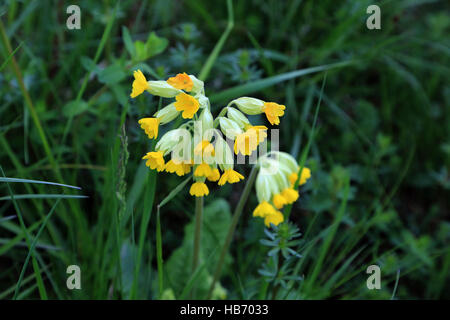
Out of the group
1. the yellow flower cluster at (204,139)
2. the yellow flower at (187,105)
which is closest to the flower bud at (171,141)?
the yellow flower cluster at (204,139)

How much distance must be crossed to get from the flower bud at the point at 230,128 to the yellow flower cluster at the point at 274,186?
0.86ft

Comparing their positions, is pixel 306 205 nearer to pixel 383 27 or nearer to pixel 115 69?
pixel 115 69

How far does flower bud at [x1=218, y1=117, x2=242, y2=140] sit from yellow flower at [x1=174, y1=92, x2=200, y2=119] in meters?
0.13

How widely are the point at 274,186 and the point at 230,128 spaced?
1.06 ft

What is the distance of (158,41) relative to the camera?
2238 mm

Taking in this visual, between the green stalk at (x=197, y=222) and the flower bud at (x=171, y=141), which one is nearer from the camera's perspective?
the flower bud at (x=171, y=141)

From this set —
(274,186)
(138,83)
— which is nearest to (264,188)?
(274,186)

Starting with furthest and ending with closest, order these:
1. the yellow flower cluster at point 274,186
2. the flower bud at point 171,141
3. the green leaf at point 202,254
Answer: the green leaf at point 202,254
the yellow flower cluster at point 274,186
the flower bud at point 171,141

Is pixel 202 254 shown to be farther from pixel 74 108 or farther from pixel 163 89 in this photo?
pixel 163 89

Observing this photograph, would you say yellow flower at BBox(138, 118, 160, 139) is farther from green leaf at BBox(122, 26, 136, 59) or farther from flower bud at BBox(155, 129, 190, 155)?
green leaf at BBox(122, 26, 136, 59)

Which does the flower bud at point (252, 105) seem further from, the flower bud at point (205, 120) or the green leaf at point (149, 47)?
the green leaf at point (149, 47)

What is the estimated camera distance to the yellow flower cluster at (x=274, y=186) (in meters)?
1.75

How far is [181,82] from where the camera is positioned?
1.60 meters
